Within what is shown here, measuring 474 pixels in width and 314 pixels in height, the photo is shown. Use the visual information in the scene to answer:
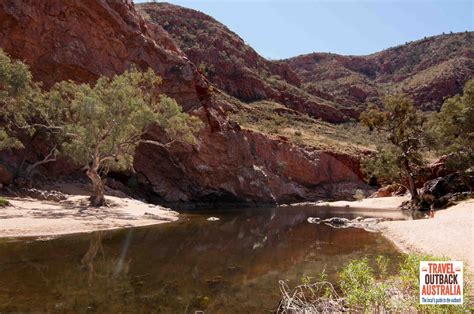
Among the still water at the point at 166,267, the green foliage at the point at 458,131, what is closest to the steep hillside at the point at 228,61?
the green foliage at the point at 458,131

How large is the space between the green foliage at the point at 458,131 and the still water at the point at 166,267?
2404 centimetres

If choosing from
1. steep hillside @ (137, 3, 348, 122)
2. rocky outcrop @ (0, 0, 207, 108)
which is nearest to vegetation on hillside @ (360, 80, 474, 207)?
rocky outcrop @ (0, 0, 207, 108)

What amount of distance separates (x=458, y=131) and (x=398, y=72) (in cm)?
13399

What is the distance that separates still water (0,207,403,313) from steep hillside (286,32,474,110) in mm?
110383

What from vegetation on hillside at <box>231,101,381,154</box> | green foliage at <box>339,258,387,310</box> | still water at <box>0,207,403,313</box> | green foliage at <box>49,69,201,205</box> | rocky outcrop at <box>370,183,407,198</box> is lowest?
still water at <box>0,207,403,313</box>

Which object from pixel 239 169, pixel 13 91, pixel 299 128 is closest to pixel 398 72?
pixel 299 128

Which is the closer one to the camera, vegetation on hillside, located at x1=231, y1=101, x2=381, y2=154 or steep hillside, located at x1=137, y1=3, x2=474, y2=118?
vegetation on hillside, located at x1=231, y1=101, x2=381, y2=154

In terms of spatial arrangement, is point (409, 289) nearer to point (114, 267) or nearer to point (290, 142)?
point (114, 267)

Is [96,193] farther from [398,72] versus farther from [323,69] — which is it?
[398,72]

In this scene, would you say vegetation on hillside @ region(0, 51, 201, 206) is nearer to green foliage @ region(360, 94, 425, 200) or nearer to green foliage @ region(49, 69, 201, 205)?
green foliage @ region(49, 69, 201, 205)

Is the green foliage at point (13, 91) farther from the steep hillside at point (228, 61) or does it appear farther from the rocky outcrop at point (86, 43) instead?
the steep hillside at point (228, 61)

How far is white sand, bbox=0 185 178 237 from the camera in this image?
20109mm

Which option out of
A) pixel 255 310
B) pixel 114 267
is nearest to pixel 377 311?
pixel 255 310

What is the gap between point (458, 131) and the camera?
4278 centimetres
